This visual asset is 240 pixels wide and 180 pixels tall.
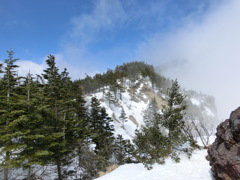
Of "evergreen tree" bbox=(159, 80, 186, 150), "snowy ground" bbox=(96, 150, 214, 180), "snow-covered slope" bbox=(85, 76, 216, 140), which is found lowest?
"snowy ground" bbox=(96, 150, 214, 180)

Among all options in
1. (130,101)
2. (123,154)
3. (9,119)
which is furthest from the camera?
(130,101)

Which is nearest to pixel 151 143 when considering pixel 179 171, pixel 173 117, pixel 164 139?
pixel 164 139

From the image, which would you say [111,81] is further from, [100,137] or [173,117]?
[173,117]

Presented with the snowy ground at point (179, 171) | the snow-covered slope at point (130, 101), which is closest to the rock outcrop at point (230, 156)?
the snowy ground at point (179, 171)

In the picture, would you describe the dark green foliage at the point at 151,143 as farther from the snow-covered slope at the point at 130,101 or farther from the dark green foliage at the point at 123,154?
the snow-covered slope at the point at 130,101

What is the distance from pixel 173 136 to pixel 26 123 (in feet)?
41.6

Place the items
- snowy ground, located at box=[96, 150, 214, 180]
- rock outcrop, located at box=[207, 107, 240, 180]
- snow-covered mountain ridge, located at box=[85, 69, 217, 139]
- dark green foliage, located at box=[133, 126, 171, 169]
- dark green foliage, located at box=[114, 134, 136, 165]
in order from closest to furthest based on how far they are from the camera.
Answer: rock outcrop, located at box=[207, 107, 240, 180] < snowy ground, located at box=[96, 150, 214, 180] < dark green foliage, located at box=[133, 126, 171, 169] < dark green foliage, located at box=[114, 134, 136, 165] < snow-covered mountain ridge, located at box=[85, 69, 217, 139]

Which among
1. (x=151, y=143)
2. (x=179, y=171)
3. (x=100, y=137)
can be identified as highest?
(x=100, y=137)

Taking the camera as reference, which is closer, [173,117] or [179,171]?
[179,171]

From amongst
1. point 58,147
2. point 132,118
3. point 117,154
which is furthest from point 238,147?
point 132,118

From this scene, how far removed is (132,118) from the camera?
65.6 meters

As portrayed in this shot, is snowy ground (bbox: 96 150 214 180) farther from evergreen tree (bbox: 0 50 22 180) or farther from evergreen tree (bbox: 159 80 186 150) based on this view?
evergreen tree (bbox: 0 50 22 180)

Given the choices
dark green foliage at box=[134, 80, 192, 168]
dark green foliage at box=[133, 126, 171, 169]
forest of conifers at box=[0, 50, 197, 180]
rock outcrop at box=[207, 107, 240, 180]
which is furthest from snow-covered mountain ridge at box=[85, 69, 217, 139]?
rock outcrop at box=[207, 107, 240, 180]

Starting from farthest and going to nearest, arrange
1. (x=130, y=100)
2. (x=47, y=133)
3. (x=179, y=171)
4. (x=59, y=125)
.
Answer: (x=130, y=100), (x=59, y=125), (x=47, y=133), (x=179, y=171)
